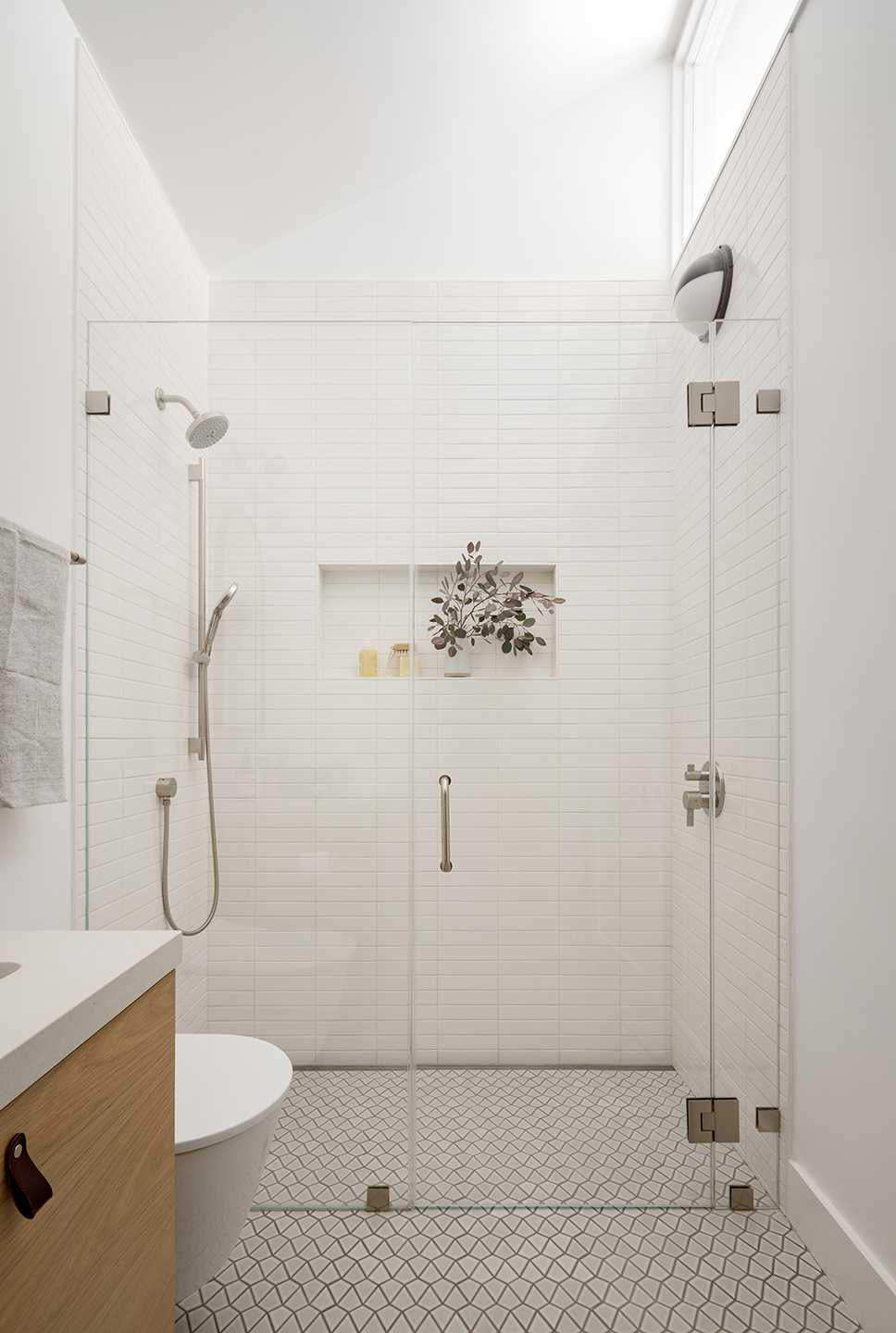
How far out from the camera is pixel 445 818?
2135 millimetres

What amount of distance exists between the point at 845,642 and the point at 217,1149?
4.98ft

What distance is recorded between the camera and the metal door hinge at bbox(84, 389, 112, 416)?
7.04 ft

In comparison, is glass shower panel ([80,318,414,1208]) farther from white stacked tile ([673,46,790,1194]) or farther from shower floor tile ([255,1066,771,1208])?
white stacked tile ([673,46,790,1194])

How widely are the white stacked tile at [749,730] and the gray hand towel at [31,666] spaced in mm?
1398

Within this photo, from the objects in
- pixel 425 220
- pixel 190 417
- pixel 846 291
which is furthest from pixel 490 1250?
pixel 425 220

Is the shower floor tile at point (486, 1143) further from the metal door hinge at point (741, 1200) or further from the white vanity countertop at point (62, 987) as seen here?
the white vanity countertop at point (62, 987)

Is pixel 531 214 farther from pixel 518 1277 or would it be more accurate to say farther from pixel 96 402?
pixel 518 1277

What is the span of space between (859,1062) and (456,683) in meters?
1.15

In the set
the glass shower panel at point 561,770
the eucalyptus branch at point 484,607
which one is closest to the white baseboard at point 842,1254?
the glass shower panel at point 561,770

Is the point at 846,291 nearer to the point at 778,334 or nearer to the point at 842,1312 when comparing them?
the point at 778,334

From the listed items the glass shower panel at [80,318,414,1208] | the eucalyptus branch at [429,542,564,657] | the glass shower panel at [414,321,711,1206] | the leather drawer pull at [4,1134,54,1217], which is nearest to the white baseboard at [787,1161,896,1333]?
the glass shower panel at [414,321,711,1206]

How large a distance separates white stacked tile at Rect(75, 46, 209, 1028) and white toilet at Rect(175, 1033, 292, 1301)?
15.7 inches

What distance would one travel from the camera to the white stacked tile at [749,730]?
209 cm

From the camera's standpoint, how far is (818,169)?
1.94 meters
